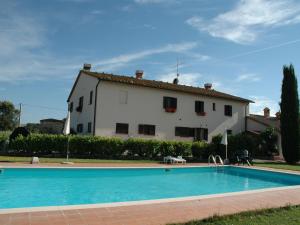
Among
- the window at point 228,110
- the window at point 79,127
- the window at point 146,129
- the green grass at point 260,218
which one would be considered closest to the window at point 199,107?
the window at point 228,110

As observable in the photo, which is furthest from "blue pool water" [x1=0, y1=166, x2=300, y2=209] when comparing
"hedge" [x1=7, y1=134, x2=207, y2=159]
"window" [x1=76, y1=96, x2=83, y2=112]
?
"window" [x1=76, y1=96, x2=83, y2=112]

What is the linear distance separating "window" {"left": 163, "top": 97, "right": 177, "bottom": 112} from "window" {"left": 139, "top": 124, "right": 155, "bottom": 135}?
2.26 meters

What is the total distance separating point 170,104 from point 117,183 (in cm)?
1694

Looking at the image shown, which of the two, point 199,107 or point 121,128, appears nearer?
point 121,128

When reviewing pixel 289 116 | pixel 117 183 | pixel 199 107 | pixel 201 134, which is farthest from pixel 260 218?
pixel 199 107

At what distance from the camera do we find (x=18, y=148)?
20.9 meters

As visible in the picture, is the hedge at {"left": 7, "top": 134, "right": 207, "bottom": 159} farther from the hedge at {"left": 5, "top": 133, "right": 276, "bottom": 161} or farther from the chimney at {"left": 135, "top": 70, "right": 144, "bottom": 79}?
the chimney at {"left": 135, "top": 70, "right": 144, "bottom": 79}

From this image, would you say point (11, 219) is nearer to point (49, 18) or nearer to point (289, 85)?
point (49, 18)

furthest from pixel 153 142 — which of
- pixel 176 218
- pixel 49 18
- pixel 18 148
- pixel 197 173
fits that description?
pixel 176 218

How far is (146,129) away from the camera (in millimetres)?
29469

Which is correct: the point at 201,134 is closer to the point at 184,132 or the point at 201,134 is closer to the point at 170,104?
the point at 184,132

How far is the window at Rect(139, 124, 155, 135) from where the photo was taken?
29203 millimetres

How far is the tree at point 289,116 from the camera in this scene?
2712cm

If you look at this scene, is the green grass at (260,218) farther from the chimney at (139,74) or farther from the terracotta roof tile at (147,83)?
the chimney at (139,74)
